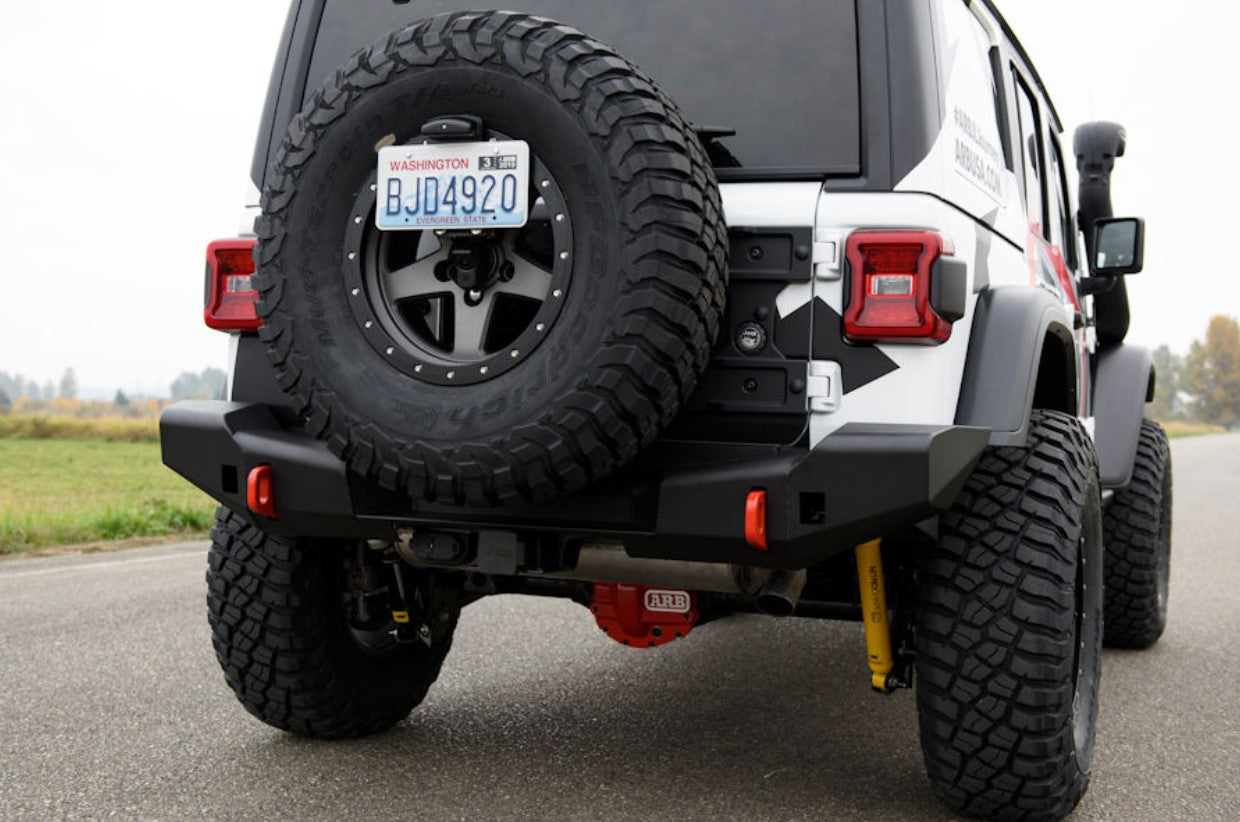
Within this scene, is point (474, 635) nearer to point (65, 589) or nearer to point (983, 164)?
point (65, 589)

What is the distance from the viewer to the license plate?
2.62 metres

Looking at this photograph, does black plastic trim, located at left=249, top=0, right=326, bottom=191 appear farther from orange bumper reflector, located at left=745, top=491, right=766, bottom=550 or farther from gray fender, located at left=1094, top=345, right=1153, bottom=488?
gray fender, located at left=1094, top=345, right=1153, bottom=488

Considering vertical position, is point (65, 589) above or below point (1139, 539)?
below

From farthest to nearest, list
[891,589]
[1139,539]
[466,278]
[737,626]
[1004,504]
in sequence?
[737,626]
[1139,539]
[891,589]
[1004,504]
[466,278]

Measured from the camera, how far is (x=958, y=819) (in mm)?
3039

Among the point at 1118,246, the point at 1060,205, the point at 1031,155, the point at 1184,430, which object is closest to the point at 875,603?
the point at 1031,155

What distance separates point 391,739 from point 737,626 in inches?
90.2

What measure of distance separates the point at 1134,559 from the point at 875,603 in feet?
8.44

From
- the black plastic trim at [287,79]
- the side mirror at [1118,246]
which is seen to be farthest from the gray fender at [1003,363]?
the side mirror at [1118,246]

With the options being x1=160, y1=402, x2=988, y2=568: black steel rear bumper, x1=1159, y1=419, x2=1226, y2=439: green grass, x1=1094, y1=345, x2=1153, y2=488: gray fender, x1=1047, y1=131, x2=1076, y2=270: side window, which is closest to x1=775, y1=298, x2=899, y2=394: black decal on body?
x1=160, y1=402, x2=988, y2=568: black steel rear bumper

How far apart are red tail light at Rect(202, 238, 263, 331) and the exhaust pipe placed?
1435 mm

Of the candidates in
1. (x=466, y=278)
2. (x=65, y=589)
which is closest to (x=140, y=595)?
(x=65, y=589)

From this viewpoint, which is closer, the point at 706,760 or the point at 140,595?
the point at 706,760

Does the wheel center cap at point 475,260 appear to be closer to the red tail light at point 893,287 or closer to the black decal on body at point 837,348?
the black decal on body at point 837,348
